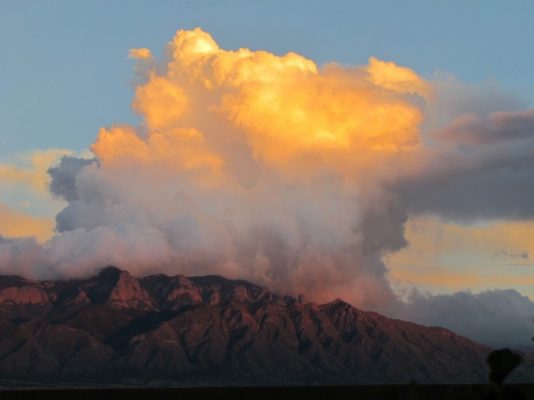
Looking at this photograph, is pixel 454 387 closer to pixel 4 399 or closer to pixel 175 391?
pixel 175 391

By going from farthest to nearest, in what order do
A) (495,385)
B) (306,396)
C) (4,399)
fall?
(306,396) → (4,399) → (495,385)

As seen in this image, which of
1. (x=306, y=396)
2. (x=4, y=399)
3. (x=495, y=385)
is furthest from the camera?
(x=306, y=396)

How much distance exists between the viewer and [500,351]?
96.1 feet

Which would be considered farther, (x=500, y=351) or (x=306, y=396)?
(x=306, y=396)

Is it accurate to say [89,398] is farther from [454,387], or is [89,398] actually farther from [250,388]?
[454,387]

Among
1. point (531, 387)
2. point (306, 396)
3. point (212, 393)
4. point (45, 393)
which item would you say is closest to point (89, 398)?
point (45, 393)

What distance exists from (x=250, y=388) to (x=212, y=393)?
5.23 ft

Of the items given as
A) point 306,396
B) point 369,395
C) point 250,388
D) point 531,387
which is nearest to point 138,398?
point 250,388

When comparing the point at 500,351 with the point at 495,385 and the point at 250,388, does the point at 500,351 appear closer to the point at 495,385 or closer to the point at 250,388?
the point at 495,385

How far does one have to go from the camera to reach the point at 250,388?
37.6 metres

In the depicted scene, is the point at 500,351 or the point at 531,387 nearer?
the point at 500,351

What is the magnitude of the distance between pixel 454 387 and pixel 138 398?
12474 mm

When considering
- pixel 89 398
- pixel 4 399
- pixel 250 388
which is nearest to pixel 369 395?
pixel 250 388

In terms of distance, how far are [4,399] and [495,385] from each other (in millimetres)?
18744
